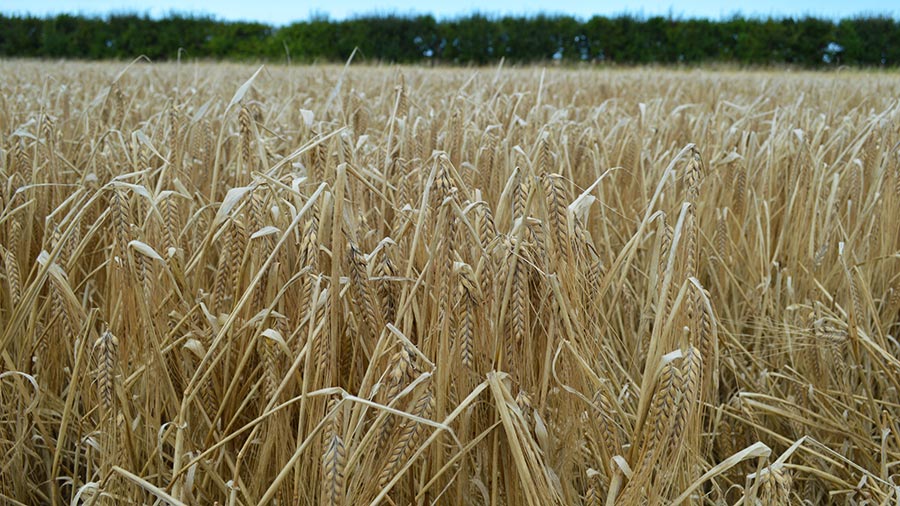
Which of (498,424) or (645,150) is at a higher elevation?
(645,150)

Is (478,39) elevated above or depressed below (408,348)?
above

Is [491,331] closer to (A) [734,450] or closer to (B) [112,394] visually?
(B) [112,394]

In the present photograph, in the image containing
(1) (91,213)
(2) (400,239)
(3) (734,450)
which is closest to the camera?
(2) (400,239)

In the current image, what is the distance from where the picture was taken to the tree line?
14.3 metres

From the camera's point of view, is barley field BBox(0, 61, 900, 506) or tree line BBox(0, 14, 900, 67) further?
tree line BBox(0, 14, 900, 67)

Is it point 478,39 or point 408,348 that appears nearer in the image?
point 408,348

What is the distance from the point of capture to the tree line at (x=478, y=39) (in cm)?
1432

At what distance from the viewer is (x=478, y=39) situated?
14.8 m

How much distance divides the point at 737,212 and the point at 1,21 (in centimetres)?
1765

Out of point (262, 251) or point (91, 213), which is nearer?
point (262, 251)

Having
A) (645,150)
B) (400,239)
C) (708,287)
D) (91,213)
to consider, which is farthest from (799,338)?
(91,213)

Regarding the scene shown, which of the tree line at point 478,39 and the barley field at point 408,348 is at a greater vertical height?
the tree line at point 478,39

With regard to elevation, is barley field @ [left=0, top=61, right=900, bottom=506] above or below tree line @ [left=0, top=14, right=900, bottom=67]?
below

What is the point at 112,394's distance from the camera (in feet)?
2.89
